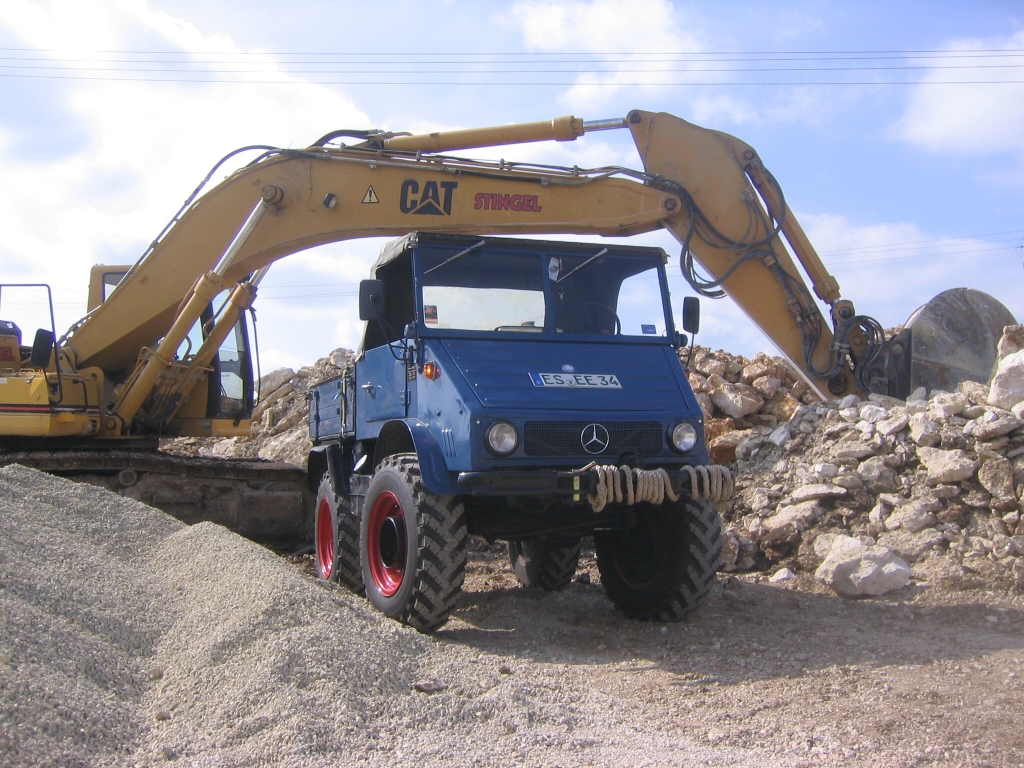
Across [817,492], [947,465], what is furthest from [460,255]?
[947,465]

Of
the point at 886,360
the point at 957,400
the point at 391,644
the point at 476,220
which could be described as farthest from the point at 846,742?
the point at 886,360

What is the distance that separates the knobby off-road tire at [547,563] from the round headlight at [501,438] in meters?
2.01

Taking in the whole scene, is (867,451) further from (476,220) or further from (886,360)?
(476,220)

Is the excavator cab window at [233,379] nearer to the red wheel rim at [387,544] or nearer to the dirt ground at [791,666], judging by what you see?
the dirt ground at [791,666]

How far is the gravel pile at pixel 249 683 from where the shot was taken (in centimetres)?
357

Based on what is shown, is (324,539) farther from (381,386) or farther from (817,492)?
(817,492)

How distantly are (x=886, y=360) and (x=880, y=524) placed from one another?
2.66 meters

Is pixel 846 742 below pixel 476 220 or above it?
below

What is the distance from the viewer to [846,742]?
152 inches

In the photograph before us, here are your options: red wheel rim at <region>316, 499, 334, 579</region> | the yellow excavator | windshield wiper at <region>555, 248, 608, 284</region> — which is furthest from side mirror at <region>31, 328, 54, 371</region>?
windshield wiper at <region>555, 248, 608, 284</region>

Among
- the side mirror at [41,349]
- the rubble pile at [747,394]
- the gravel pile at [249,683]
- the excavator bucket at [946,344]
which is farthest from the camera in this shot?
the rubble pile at [747,394]

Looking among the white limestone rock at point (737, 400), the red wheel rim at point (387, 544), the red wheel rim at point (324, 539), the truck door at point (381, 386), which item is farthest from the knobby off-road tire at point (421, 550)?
the white limestone rock at point (737, 400)

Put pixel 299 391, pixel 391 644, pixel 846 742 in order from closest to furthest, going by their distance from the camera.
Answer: pixel 846 742
pixel 391 644
pixel 299 391

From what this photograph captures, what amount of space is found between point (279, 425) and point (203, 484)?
8295 millimetres
